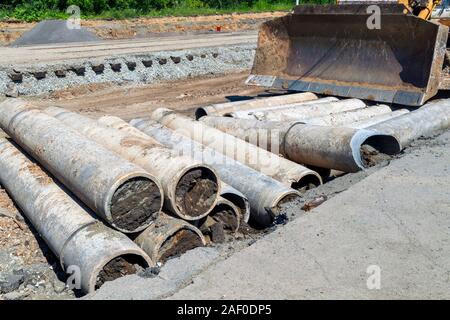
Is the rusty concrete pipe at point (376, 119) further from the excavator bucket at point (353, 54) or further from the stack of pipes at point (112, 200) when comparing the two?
the stack of pipes at point (112, 200)

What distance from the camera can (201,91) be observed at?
13.7m

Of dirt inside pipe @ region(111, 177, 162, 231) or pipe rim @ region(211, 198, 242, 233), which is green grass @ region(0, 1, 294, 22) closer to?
pipe rim @ region(211, 198, 242, 233)

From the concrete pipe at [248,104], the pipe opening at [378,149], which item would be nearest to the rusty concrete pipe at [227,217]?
the pipe opening at [378,149]

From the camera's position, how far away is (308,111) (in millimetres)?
8727

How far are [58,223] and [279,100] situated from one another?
5.82 m

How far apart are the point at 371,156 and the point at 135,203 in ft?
11.1

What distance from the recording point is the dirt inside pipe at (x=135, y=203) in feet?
15.6

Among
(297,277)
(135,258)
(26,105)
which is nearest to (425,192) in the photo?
(297,277)

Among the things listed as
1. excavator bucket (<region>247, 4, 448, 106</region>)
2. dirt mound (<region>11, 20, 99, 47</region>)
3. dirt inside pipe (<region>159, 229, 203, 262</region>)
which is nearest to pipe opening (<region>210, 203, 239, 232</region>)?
dirt inside pipe (<region>159, 229, 203, 262</region>)

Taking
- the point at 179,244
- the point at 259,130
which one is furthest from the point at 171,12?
the point at 179,244

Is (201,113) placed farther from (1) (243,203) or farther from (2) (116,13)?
(2) (116,13)

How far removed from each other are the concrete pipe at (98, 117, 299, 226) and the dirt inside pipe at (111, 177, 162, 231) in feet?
4.51

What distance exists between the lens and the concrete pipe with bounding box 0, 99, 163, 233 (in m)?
4.70

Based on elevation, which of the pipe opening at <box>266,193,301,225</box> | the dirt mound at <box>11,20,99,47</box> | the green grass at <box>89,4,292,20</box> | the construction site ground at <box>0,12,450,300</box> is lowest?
the pipe opening at <box>266,193,301,225</box>
